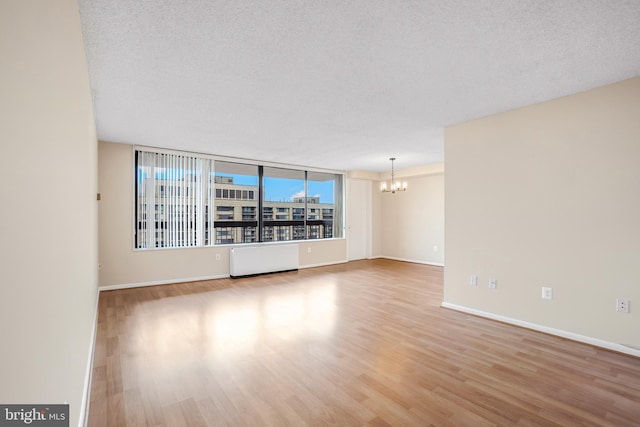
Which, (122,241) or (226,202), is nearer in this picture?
(122,241)

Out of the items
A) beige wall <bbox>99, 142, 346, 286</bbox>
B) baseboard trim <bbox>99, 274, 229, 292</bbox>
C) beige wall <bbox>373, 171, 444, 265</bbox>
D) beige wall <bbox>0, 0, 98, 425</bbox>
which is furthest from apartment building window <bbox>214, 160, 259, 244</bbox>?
beige wall <bbox>0, 0, 98, 425</bbox>

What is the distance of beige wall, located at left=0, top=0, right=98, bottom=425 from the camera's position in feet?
2.09

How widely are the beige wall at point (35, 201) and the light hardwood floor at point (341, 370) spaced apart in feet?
3.17

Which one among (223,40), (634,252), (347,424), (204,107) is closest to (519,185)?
(634,252)

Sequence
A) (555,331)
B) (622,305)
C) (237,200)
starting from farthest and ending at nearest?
1. (237,200)
2. (555,331)
3. (622,305)

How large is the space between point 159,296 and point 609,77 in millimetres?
5981

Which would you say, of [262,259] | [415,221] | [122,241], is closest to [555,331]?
[262,259]

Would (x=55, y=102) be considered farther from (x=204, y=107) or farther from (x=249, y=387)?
(x=204, y=107)

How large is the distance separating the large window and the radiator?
0.46m

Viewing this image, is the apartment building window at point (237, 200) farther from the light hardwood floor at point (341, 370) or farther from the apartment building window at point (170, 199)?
the light hardwood floor at point (341, 370)

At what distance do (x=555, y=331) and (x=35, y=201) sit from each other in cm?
420

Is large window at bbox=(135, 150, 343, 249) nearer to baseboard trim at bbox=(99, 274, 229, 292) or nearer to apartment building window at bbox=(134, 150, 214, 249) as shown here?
apartment building window at bbox=(134, 150, 214, 249)

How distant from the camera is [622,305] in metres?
2.73

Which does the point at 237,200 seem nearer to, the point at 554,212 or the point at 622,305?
the point at 554,212
